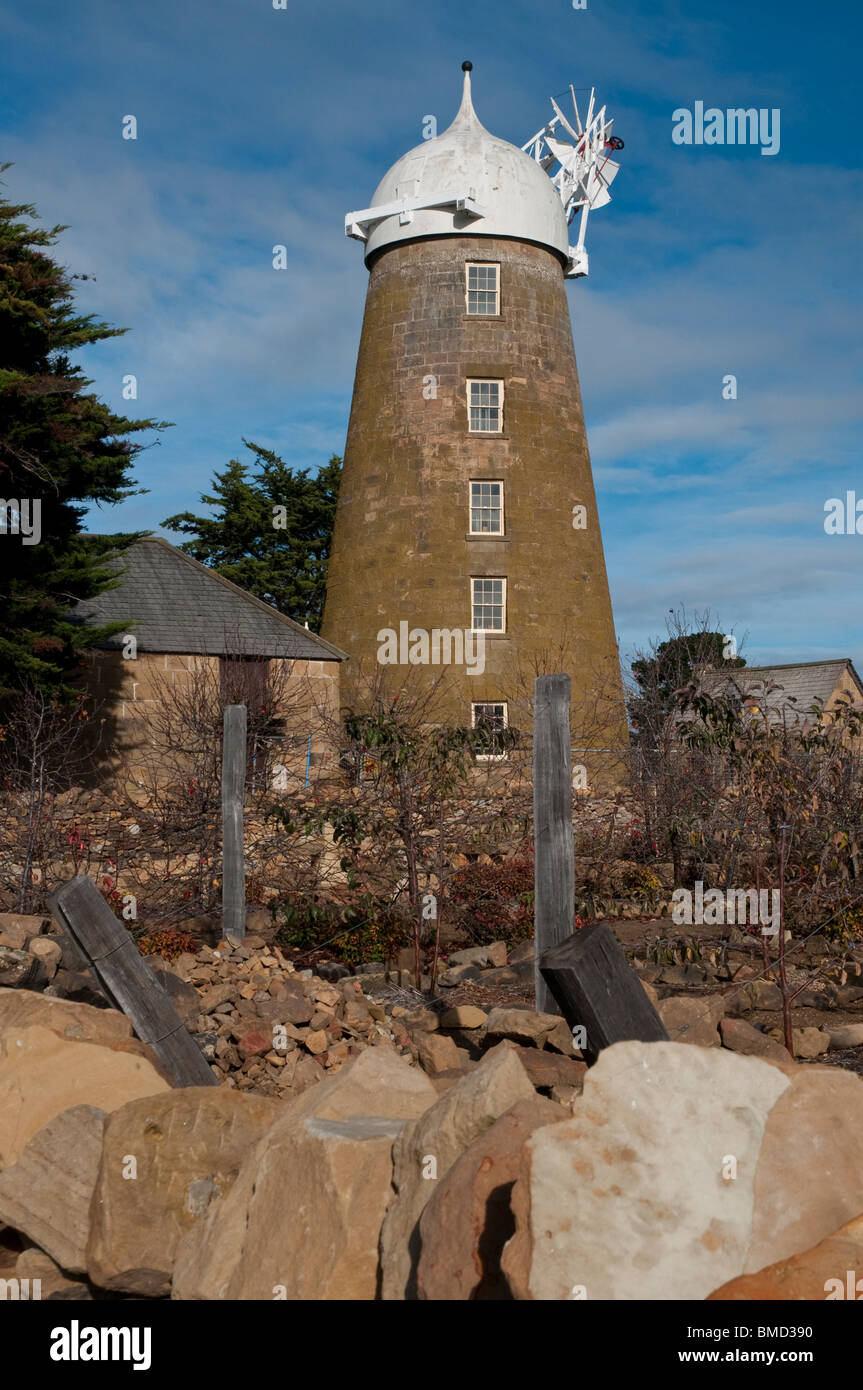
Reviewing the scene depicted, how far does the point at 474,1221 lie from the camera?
3.40 m

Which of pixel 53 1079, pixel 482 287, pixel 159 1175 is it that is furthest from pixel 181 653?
pixel 159 1175

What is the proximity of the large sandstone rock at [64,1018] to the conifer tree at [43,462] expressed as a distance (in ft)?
44.6

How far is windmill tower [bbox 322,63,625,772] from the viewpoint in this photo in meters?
26.2

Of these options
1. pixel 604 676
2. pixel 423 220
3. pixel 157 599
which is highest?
pixel 423 220

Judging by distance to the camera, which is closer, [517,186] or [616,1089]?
[616,1089]

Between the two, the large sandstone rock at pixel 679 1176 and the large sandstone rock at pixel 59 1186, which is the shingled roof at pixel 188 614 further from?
the large sandstone rock at pixel 679 1176

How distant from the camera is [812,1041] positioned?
729cm

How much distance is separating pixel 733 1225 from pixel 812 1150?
0.38m

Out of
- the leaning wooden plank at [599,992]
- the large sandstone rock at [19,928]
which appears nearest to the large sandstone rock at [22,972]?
the large sandstone rock at [19,928]

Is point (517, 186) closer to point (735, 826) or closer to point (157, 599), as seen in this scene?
point (157, 599)

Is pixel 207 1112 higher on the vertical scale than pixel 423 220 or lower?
lower

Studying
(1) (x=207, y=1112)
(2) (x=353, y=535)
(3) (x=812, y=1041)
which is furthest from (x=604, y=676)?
(1) (x=207, y=1112)

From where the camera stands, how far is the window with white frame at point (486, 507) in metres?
26.5
